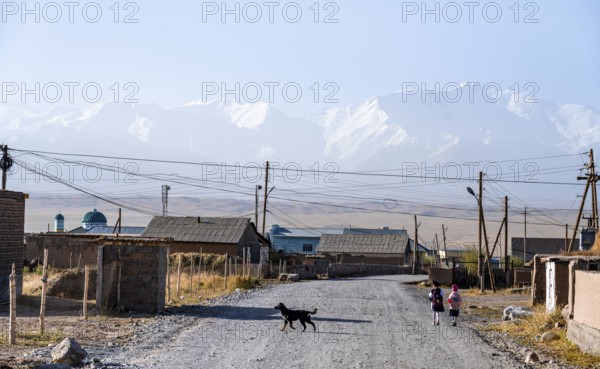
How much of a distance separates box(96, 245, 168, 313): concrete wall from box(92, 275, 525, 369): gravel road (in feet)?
3.69

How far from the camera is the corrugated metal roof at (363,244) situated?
288 ft

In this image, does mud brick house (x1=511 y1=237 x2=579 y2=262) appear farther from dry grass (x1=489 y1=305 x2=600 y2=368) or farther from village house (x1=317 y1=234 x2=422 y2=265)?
dry grass (x1=489 y1=305 x2=600 y2=368)

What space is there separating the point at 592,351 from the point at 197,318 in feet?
37.2

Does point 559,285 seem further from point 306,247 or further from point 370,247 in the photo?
point 306,247

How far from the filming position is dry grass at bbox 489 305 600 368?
18.1 m

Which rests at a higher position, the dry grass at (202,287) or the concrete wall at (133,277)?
the concrete wall at (133,277)

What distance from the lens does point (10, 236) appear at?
92.7ft

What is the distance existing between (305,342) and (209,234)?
41.4m

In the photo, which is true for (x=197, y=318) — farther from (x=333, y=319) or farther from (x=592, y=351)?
(x=592, y=351)

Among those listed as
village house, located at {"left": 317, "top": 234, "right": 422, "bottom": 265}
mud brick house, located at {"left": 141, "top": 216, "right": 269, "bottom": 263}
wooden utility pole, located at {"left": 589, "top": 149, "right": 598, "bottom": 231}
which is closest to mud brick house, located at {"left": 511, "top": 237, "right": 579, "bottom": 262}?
village house, located at {"left": 317, "top": 234, "right": 422, "bottom": 265}

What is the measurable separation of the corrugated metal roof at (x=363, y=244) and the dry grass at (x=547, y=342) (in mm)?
61294

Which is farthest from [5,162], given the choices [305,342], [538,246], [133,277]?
[538,246]

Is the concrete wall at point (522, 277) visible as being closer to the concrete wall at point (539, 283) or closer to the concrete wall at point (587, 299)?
the concrete wall at point (539, 283)

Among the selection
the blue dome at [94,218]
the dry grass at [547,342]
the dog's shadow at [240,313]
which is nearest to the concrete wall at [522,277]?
the dry grass at [547,342]
